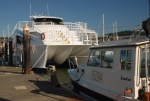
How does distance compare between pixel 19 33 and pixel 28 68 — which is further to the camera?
pixel 19 33

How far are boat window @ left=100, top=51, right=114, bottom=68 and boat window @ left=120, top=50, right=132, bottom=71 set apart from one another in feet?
1.93

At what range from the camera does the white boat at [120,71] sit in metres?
7.45

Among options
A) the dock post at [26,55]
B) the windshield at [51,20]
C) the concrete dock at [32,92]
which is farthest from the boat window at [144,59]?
the windshield at [51,20]

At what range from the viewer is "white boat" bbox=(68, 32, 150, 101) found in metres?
7.45

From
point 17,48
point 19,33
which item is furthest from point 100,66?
point 17,48

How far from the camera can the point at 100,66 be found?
9.45m

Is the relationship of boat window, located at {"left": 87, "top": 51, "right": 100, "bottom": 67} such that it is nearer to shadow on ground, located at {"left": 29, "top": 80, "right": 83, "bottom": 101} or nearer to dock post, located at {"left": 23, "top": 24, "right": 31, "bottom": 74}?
shadow on ground, located at {"left": 29, "top": 80, "right": 83, "bottom": 101}

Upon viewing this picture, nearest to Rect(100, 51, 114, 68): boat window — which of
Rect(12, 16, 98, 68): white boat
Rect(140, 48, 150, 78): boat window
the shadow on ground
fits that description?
Rect(140, 48, 150, 78): boat window

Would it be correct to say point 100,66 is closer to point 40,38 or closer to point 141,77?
point 141,77

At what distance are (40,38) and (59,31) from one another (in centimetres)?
181

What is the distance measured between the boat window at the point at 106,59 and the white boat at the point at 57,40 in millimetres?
10906

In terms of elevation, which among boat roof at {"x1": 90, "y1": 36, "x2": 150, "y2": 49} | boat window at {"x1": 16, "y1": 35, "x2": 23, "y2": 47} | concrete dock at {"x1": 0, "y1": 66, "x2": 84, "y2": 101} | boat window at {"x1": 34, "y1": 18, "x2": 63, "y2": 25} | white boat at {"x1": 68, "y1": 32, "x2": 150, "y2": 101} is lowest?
concrete dock at {"x1": 0, "y1": 66, "x2": 84, "y2": 101}

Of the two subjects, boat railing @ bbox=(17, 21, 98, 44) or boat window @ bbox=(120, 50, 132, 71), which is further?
boat railing @ bbox=(17, 21, 98, 44)

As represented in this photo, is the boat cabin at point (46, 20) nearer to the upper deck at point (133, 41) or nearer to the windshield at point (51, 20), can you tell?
the windshield at point (51, 20)
